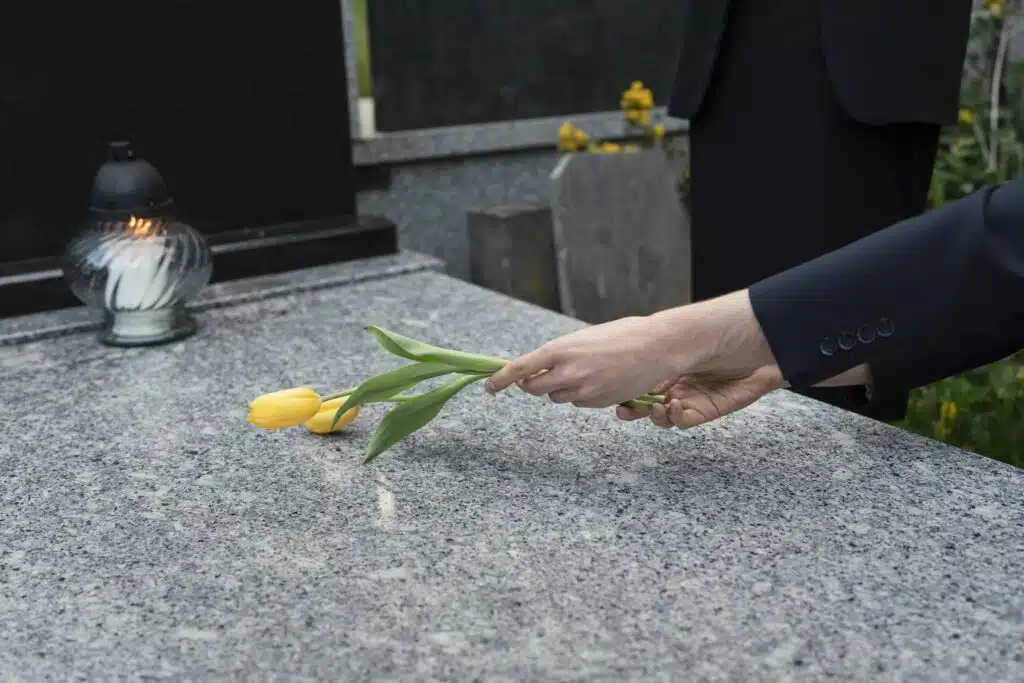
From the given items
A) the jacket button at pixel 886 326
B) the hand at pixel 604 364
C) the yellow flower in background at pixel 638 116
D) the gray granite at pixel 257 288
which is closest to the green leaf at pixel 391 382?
the hand at pixel 604 364

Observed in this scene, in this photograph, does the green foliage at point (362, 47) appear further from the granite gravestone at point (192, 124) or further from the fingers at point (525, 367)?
the fingers at point (525, 367)

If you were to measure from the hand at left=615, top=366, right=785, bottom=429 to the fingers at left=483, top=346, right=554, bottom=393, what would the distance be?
0.44ft

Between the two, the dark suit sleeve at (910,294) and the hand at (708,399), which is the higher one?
the dark suit sleeve at (910,294)

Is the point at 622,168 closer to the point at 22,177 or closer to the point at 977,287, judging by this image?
the point at 22,177

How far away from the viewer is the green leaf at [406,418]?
112 centimetres

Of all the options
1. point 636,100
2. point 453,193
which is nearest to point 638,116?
point 636,100

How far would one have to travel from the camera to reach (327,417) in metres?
1.21

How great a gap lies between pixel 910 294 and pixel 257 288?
126cm

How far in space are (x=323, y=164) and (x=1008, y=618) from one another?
1638mm

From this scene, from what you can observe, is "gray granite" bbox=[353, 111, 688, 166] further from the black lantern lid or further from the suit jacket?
the suit jacket

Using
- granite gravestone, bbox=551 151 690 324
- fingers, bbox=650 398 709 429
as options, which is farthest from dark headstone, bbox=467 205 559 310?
fingers, bbox=650 398 709 429

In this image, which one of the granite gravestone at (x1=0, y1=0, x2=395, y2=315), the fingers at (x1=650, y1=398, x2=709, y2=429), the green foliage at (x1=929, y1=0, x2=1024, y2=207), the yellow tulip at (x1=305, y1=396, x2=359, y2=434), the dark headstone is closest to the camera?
the fingers at (x1=650, y1=398, x2=709, y2=429)

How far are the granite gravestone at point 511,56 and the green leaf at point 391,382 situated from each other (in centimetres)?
186

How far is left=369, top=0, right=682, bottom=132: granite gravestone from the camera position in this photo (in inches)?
113
